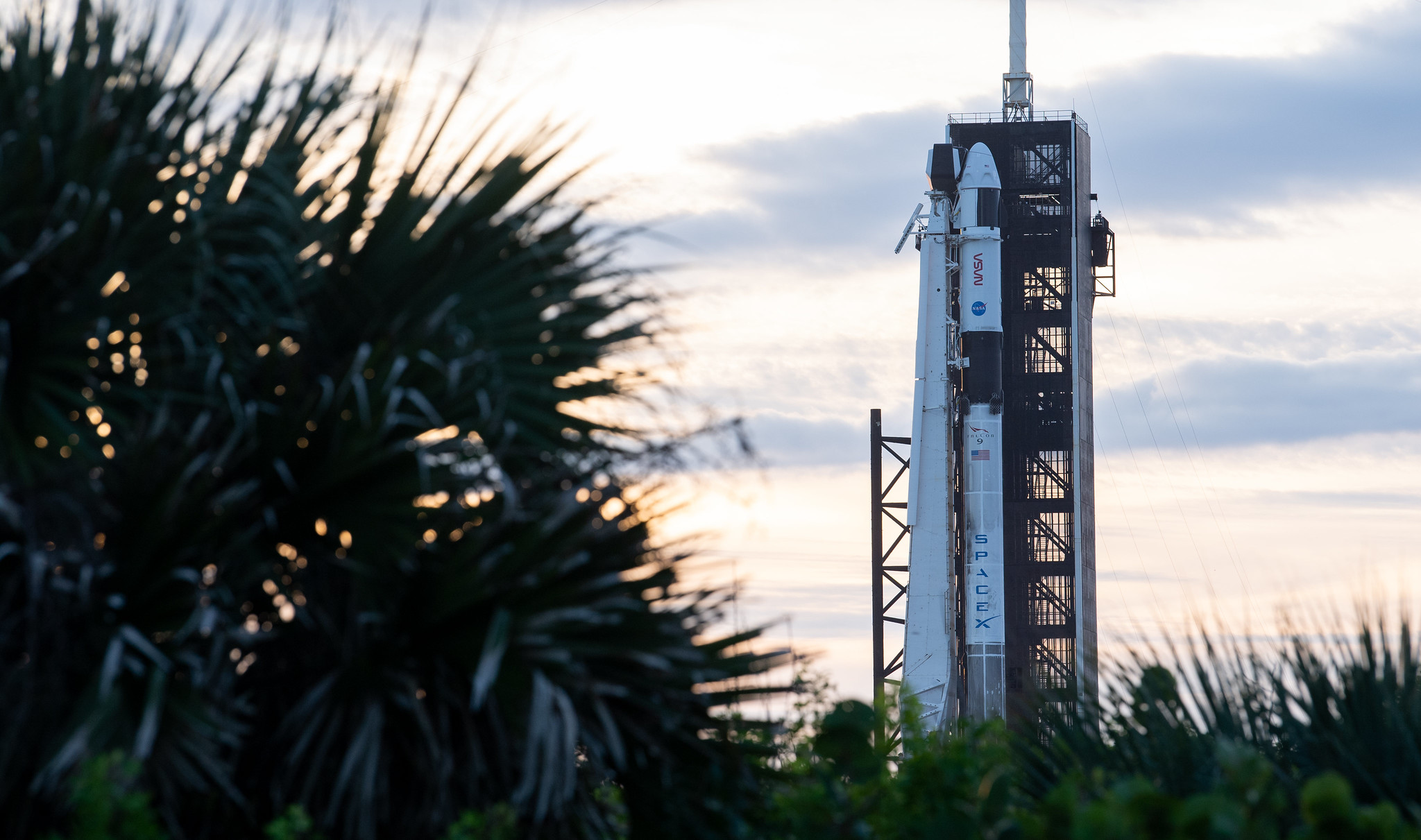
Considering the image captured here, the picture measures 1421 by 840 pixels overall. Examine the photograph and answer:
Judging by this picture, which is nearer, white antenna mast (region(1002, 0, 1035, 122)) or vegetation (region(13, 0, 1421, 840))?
vegetation (region(13, 0, 1421, 840))

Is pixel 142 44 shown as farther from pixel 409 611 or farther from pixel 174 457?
pixel 409 611

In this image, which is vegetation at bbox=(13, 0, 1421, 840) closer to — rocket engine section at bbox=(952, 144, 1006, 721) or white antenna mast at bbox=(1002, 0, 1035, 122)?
rocket engine section at bbox=(952, 144, 1006, 721)

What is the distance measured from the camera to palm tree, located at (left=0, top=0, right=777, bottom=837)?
4.36m

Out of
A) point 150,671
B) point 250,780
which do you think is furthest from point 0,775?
point 250,780

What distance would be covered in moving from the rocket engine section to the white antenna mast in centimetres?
929

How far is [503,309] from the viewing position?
206 inches

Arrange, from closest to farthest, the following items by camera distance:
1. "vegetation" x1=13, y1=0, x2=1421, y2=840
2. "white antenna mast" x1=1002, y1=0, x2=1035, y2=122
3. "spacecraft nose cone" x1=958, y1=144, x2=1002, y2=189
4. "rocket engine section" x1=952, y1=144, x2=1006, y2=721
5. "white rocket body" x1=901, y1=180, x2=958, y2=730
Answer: "vegetation" x1=13, y1=0, x2=1421, y2=840, "rocket engine section" x1=952, y1=144, x2=1006, y2=721, "white rocket body" x1=901, y1=180, x2=958, y2=730, "spacecraft nose cone" x1=958, y1=144, x2=1002, y2=189, "white antenna mast" x1=1002, y1=0, x2=1035, y2=122

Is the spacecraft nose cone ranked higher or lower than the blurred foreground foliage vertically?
higher

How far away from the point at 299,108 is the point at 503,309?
1.33 meters

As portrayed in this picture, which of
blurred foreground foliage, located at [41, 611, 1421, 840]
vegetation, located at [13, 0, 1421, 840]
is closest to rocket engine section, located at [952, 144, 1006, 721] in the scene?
blurred foreground foliage, located at [41, 611, 1421, 840]

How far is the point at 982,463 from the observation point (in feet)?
100

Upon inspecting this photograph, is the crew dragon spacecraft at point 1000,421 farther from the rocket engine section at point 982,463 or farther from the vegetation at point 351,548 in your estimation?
the vegetation at point 351,548

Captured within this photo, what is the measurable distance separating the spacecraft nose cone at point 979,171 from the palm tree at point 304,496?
90.3 feet

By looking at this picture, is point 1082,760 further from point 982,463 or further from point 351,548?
point 982,463
